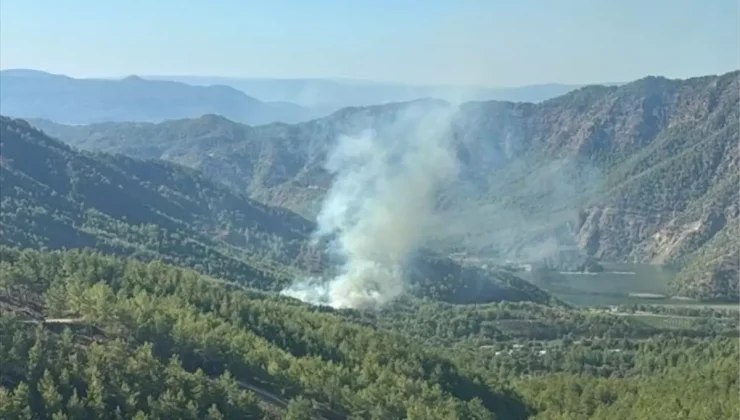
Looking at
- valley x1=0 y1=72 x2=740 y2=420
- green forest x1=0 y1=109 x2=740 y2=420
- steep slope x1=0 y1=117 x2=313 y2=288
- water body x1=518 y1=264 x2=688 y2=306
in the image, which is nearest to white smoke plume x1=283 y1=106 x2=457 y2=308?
valley x1=0 y1=72 x2=740 y2=420

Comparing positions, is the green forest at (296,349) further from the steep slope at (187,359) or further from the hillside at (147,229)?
the hillside at (147,229)

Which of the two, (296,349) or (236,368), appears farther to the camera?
(296,349)

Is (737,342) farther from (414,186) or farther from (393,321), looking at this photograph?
(414,186)

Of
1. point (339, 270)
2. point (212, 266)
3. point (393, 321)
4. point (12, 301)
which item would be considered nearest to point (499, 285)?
point (339, 270)

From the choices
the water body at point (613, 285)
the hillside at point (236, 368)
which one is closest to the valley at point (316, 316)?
the hillside at point (236, 368)

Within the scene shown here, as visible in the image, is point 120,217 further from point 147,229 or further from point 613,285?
point 613,285

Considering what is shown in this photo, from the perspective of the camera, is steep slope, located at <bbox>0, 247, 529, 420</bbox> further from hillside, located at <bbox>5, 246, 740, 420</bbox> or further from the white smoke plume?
the white smoke plume

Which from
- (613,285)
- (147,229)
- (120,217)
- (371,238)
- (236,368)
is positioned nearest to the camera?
(236,368)

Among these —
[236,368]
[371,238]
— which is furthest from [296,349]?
[371,238]
